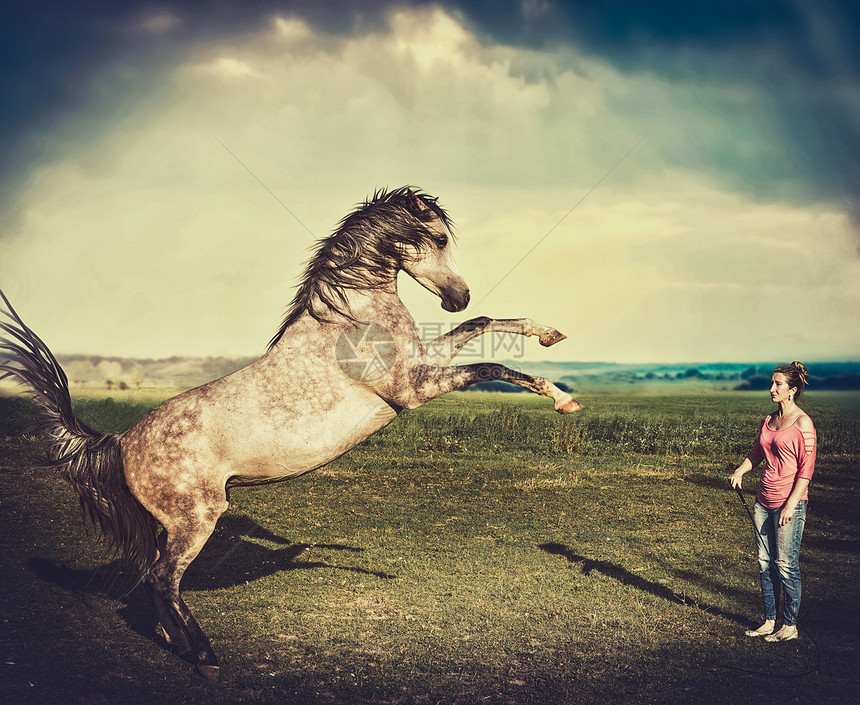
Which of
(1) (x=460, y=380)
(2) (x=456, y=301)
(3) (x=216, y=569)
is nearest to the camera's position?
(1) (x=460, y=380)

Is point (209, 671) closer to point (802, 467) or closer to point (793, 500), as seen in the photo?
point (793, 500)

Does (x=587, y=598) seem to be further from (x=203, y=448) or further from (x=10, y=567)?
(x=10, y=567)

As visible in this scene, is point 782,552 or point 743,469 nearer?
point 782,552

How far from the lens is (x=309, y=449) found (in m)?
5.43

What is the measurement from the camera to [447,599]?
751 cm

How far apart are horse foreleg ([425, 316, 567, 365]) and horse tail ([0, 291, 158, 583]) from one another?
121 inches

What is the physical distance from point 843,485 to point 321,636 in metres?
15.0

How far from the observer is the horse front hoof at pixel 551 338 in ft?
17.5

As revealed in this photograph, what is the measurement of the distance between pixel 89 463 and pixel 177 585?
56.9 inches

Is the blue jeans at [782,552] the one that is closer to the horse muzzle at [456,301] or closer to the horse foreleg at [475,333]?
the horse foreleg at [475,333]

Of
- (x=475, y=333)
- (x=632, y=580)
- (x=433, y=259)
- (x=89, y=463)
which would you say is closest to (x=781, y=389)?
(x=475, y=333)

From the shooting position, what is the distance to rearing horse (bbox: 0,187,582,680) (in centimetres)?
547

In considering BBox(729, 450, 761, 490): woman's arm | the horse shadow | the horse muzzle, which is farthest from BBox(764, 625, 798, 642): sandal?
the horse muzzle

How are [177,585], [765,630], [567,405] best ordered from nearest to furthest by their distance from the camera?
[567,405], [177,585], [765,630]
